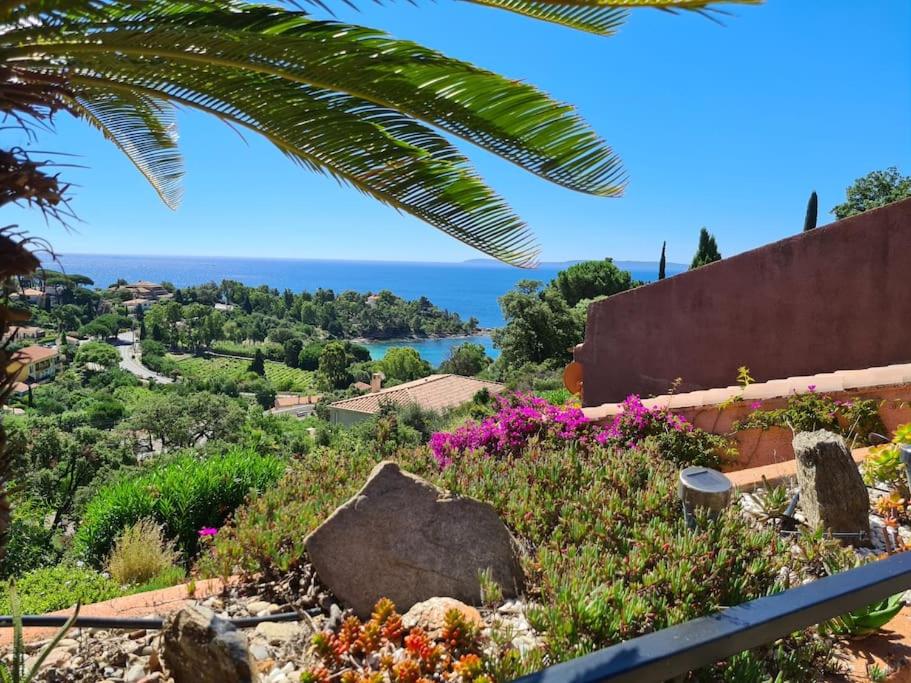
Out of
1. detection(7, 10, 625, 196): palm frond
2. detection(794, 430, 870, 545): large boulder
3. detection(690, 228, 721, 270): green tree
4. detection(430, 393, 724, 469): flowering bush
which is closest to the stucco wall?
detection(430, 393, 724, 469): flowering bush

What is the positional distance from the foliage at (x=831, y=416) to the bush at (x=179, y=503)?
5.27 m

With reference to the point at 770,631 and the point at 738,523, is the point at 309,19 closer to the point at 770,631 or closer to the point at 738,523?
the point at 770,631

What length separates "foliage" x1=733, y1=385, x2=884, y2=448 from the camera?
485 cm

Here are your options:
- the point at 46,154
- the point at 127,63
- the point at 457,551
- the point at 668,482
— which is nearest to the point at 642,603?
the point at 457,551

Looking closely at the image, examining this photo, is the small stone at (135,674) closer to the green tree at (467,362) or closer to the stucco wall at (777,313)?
the stucco wall at (777,313)

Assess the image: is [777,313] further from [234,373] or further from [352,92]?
[234,373]

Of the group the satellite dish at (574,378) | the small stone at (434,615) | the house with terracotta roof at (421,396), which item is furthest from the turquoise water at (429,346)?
the small stone at (434,615)

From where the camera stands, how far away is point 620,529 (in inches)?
121

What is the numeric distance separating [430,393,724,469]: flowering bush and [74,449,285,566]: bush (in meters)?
2.68

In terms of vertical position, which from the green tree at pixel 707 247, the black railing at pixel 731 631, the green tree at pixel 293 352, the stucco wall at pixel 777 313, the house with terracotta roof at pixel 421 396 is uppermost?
the green tree at pixel 707 247

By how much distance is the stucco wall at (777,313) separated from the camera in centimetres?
618

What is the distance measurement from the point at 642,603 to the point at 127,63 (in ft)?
9.16

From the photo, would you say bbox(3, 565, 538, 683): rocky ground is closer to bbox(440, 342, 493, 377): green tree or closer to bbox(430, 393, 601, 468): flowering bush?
bbox(430, 393, 601, 468): flowering bush

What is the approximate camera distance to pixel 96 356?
216 feet
